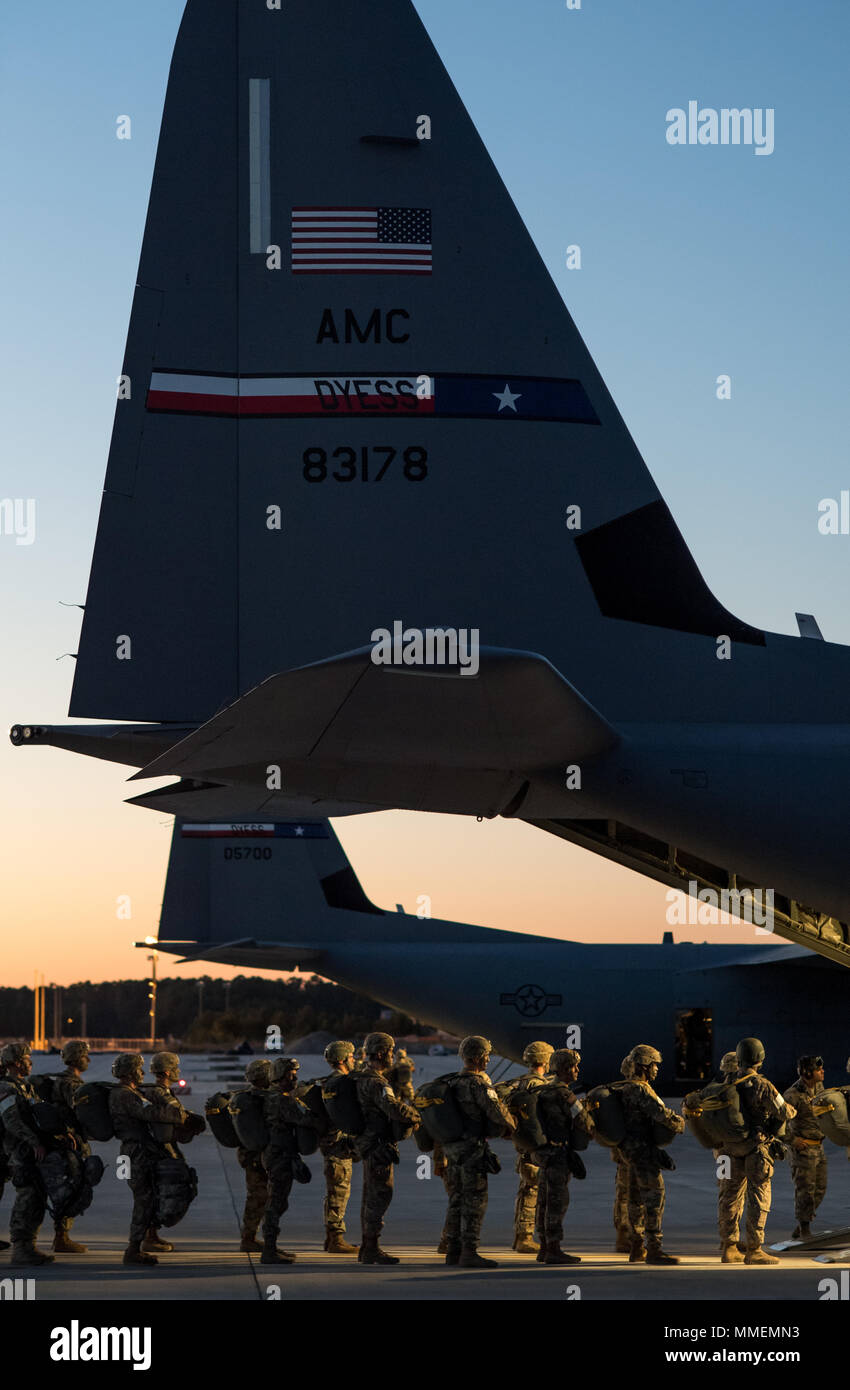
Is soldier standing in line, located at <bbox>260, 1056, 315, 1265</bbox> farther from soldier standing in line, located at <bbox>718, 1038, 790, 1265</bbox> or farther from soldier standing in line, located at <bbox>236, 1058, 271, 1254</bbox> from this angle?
soldier standing in line, located at <bbox>718, 1038, 790, 1265</bbox>

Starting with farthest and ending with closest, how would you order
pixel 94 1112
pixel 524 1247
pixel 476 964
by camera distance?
pixel 476 964
pixel 524 1247
pixel 94 1112

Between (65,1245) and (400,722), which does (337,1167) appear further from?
(400,722)

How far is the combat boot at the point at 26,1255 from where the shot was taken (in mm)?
10414

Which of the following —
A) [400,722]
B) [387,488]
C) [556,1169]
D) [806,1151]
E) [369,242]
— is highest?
[369,242]

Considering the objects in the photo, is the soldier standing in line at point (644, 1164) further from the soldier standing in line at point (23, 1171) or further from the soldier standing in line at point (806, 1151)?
the soldier standing in line at point (23, 1171)

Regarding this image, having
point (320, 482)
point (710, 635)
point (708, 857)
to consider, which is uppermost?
point (320, 482)

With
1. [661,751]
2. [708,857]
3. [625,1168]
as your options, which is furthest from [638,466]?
[625,1168]

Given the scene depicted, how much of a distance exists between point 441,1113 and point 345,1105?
755mm

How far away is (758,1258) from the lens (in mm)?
10352

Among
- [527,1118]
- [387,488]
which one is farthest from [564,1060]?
[387,488]
